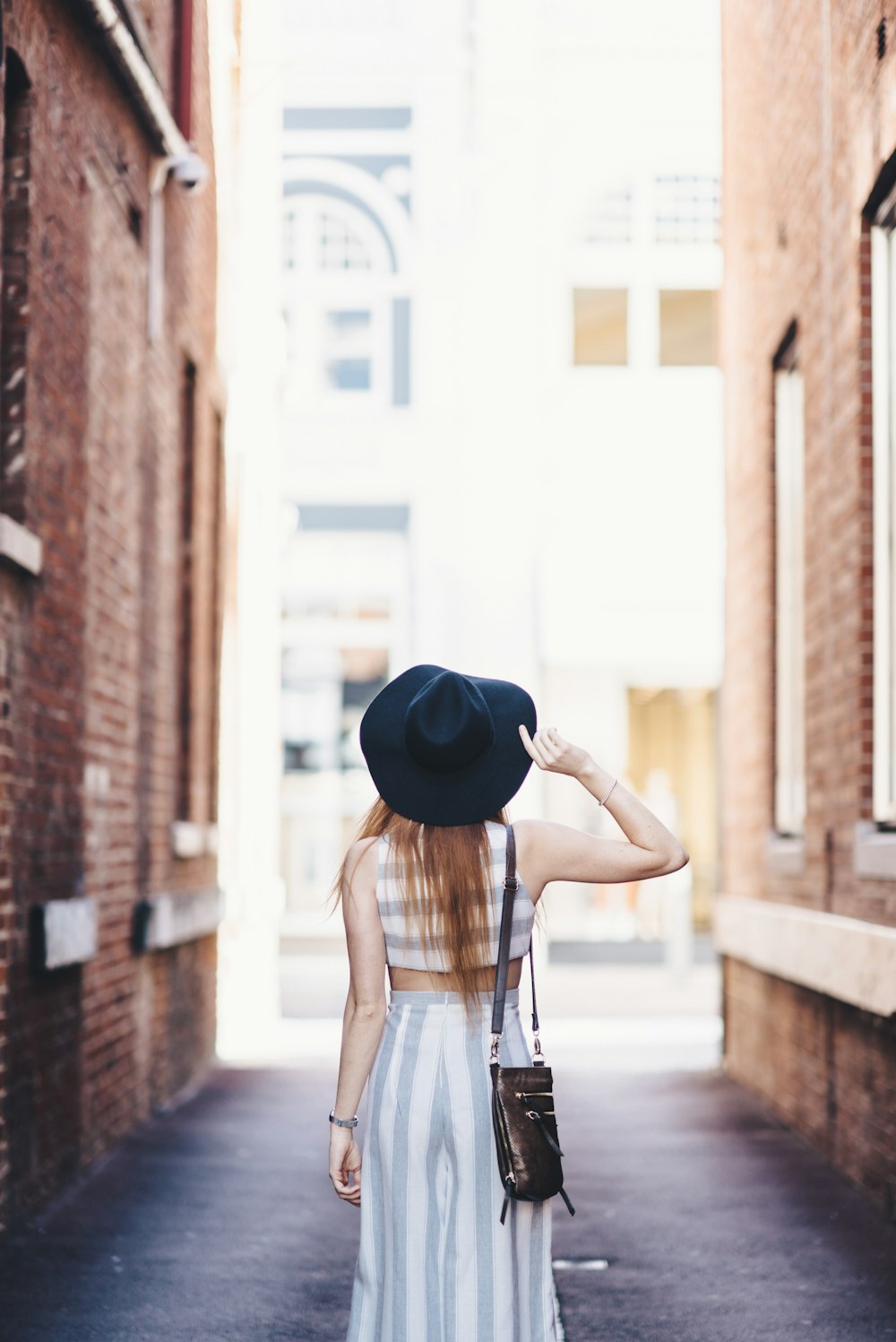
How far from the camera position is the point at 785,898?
10.1m

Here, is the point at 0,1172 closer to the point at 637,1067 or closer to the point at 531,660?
the point at 637,1067

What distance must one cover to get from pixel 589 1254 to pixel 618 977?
12634mm

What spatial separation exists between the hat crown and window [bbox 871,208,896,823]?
4.45 metres

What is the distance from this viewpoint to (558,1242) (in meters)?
7.24

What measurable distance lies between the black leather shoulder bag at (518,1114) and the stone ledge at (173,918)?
6.00m

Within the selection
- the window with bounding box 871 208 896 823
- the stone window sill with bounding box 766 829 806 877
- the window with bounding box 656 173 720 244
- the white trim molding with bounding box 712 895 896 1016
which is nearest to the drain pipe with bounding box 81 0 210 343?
the window with bounding box 871 208 896 823

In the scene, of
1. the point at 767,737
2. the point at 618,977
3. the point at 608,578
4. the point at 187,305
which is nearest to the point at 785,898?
the point at 767,737

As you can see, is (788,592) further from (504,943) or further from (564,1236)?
(504,943)

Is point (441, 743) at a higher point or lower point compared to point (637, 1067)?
higher

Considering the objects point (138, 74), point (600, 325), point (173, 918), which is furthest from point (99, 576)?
point (600, 325)

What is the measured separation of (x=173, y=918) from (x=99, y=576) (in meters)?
2.47

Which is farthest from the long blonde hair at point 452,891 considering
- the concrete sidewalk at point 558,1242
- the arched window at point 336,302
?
the arched window at point 336,302

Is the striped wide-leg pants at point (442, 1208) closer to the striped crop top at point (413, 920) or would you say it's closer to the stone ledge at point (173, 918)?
the striped crop top at point (413, 920)

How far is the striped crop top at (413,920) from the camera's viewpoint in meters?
3.86
